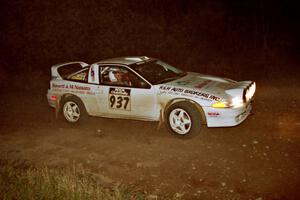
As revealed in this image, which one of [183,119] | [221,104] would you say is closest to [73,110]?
[183,119]

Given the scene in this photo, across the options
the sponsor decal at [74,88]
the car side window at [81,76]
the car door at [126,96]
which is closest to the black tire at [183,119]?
the car door at [126,96]

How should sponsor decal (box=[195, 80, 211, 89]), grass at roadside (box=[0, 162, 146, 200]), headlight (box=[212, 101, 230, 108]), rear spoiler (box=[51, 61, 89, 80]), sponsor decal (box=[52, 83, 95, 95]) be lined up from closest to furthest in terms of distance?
grass at roadside (box=[0, 162, 146, 200]) → headlight (box=[212, 101, 230, 108]) → sponsor decal (box=[195, 80, 211, 89]) → sponsor decal (box=[52, 83, 95, 95]) → rear spoiler (box=[51, 61, 89, 80])

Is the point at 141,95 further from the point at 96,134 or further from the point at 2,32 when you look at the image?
the point at 2,32

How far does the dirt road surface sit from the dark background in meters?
6.26

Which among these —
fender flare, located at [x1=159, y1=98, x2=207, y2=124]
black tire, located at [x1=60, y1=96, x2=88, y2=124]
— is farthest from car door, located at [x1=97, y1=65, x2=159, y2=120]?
black tire, located at [x1=60, y1=96, x2=88, y2=124]

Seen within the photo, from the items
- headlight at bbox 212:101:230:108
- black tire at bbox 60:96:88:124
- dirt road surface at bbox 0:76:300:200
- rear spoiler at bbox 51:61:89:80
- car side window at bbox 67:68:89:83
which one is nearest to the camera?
dirt road surface at bbox 0:76:300:200

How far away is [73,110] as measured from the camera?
Result: 862cm

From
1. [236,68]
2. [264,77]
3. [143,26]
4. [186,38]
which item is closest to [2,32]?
[143,26]

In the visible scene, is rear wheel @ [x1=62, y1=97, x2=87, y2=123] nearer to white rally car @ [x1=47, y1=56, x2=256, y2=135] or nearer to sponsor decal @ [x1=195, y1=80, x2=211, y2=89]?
white rally car @ [x1=47, y1=56, x2=256, y2=135]

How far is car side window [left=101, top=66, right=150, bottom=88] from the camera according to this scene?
25.2ft

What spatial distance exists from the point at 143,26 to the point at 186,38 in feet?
8.07

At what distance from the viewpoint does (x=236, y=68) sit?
44.5ft

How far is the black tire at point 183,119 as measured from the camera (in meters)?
7.09

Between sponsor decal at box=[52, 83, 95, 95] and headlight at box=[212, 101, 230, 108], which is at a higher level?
sponsor decal at box=[52, 83, 95, 95]
